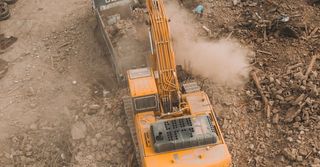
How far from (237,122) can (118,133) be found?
135 inches

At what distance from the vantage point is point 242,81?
14.1 metres

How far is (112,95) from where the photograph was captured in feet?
46.8

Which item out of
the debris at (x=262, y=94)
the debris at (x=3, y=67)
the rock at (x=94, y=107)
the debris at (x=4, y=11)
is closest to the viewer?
the debris at (x=262, y=94)

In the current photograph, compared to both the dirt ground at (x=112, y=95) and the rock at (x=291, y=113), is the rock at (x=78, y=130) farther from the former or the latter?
the rock at (x=291, y=113)

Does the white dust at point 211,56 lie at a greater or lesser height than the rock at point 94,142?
greater

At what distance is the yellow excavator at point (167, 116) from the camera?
33.4 ft

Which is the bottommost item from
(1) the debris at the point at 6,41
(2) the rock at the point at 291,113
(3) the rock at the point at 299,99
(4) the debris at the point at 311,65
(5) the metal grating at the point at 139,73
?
(2) the rock at the point at 291,113

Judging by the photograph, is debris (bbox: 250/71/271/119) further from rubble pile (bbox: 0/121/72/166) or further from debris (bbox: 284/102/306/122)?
rubble pile (bbox: 0/121/72/166)

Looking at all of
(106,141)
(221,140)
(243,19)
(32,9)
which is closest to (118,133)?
Answer: (106,141)

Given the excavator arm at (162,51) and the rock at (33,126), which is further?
the rock at (33,126)

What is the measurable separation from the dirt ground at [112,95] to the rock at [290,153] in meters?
0.03

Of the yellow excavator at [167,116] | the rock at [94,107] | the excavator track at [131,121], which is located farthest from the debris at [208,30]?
the rock at [94,107]

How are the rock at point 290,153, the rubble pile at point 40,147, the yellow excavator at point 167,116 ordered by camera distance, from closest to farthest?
1. the yellow excavator at point 167,116
2. the rock at point 290,153
3. the rubble pile at point 40,147

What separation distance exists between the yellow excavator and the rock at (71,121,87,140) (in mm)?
1772
